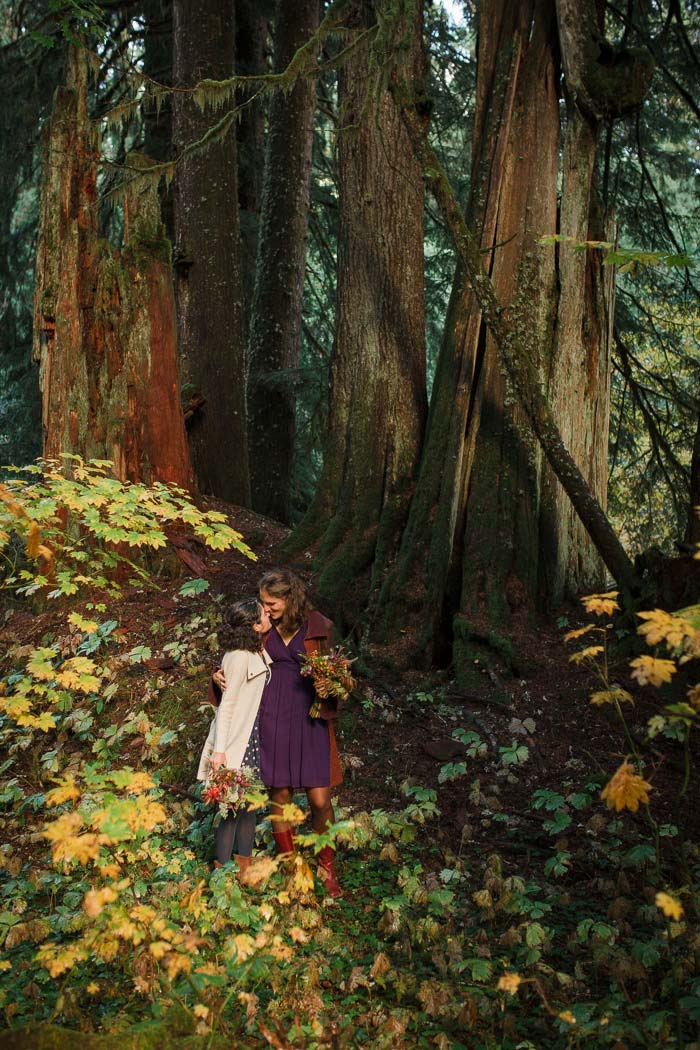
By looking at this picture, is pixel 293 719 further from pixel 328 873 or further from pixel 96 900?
pixel 96 900

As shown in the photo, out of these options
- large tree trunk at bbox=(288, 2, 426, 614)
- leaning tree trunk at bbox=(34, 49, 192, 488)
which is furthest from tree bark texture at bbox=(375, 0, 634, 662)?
leaning tree trunk at bbox=(34, 49, 192, 488)

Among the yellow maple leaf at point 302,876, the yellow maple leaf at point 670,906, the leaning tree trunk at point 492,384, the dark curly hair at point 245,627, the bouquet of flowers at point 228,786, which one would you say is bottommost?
the yellow maple leaf at point 302,876

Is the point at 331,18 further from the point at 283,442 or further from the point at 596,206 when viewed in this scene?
the point at 283,442

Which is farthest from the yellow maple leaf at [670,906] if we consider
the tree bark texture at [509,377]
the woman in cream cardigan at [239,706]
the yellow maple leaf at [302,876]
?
the tree bark texture at [509,377]

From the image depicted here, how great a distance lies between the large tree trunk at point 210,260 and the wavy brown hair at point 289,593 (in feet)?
14.8

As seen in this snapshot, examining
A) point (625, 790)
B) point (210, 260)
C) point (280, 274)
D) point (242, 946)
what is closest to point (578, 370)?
point (210, 260)

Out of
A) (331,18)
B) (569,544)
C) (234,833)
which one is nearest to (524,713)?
(569,544)

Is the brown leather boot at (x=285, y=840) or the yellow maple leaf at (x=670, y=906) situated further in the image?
the brown leather boot at (x=285, y=840)

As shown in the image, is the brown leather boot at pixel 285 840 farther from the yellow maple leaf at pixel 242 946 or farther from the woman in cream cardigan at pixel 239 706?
the yellow maple leaf at pixel 242 946

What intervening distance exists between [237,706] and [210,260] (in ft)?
19.9

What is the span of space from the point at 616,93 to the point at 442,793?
5.31 m

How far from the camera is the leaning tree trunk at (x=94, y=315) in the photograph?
709cm

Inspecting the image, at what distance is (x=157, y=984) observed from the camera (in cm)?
331

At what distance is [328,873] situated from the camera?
423cm
